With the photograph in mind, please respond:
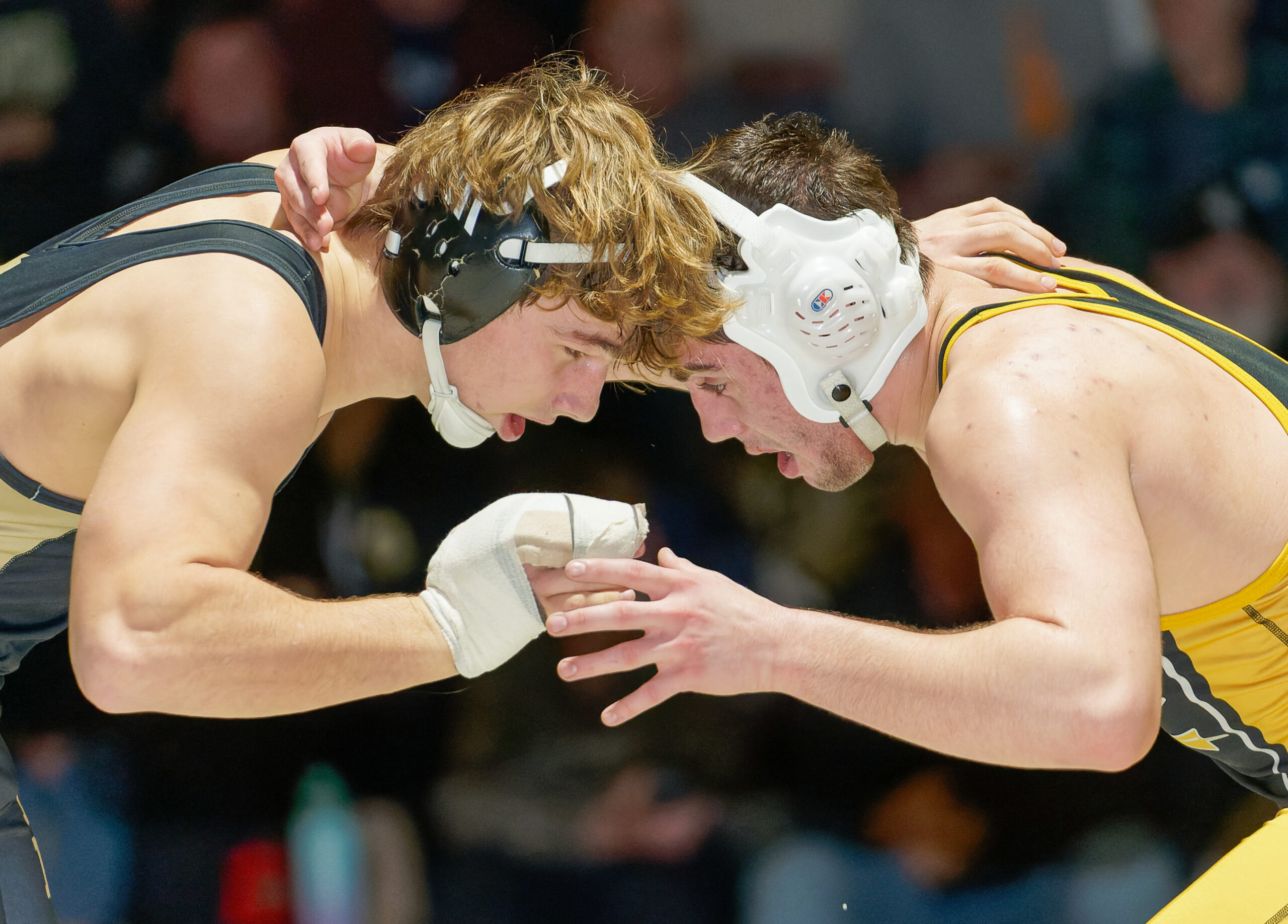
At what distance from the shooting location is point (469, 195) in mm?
1818

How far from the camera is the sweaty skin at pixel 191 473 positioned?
136 cm

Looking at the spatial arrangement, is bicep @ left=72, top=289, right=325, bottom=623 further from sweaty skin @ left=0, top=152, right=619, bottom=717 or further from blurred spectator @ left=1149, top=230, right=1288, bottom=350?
blurred spectator @ left=1149, top=230, right=1288, bottom=350

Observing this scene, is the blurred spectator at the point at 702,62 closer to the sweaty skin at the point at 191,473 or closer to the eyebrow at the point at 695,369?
the eyebrow at the point at 695,369

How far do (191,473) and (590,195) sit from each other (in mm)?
842

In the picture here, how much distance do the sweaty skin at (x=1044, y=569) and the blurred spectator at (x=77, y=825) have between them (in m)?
2.00

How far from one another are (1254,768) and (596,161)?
1730 mm

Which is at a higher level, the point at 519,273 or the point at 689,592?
the point at 519,273

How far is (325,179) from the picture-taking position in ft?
5.92

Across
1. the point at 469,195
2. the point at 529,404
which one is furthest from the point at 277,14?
the point at 529,404

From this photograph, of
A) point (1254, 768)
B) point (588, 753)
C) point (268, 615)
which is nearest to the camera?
point (268, 615)

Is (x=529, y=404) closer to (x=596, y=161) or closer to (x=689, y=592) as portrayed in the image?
(x=596, y=161)

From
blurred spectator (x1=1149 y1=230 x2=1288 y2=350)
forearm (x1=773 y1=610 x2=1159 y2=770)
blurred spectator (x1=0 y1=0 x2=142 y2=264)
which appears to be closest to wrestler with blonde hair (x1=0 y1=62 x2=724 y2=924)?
forearm (x1=773 y1=610 x2=1159 y2=770)

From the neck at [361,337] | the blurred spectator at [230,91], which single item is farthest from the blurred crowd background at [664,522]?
the neck at [361,337]

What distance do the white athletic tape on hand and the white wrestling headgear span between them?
0.45m
